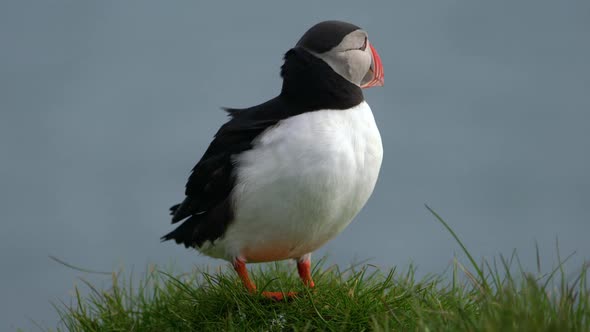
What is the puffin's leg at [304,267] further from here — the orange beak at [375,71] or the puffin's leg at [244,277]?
the orange beak at [375,71]

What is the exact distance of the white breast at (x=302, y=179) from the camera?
13.6ft

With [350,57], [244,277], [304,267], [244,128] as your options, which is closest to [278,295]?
[244,277]

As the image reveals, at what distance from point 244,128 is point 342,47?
27.7 inches

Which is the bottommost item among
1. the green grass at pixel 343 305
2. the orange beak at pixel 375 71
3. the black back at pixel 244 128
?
the green grass at pixel 343 305

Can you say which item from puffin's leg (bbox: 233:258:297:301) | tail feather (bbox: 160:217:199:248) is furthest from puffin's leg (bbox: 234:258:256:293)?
tail feather (bbox: 160:217:199:248)

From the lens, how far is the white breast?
413 cm

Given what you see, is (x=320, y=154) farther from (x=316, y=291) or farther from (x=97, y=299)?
(x=97, y=299)

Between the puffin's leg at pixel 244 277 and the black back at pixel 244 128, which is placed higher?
the black back at pixel 244 128

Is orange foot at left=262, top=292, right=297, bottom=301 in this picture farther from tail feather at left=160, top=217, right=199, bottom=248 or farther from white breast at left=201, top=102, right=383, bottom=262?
tail feather at left=160, top=217, right=199, bottom=248

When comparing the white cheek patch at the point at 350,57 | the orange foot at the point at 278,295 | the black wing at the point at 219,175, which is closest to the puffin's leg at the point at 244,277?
the orange foot at the point at 278,295

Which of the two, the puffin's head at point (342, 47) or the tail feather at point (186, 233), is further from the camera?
the tail feather at point (186, 233)

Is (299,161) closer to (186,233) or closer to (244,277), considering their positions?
(244,277)

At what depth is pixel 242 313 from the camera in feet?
14.4

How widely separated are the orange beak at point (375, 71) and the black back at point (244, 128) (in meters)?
0.16
